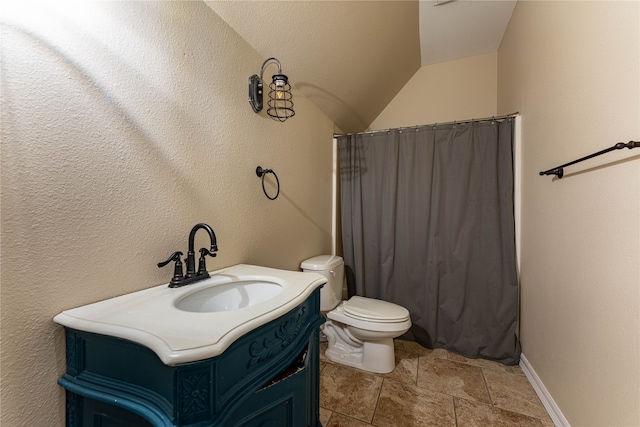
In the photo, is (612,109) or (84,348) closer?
(84,348)

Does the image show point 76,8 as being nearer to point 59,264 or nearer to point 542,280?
point 59,264

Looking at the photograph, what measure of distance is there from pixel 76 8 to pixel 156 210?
0.62 m

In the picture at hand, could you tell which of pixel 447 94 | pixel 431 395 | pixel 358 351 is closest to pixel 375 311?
pixel 358 351

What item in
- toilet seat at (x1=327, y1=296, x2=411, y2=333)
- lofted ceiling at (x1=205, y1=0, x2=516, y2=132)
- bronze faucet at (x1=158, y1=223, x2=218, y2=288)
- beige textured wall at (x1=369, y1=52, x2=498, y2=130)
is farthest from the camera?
beige textured wall at (x1=369, y1=52, x2=498, y2=130)

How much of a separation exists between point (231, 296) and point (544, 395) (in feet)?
5.81

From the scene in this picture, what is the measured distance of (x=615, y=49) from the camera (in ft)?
3.11

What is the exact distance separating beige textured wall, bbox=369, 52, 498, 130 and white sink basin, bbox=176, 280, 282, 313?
235cm

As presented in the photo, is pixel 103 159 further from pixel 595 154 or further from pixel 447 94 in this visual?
pixel 447 94

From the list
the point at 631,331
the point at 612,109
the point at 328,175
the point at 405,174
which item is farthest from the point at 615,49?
the point at 328,175

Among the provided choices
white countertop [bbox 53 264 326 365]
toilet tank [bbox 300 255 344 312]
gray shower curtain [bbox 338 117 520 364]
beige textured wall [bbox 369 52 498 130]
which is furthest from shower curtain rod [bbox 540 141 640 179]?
beige textured wall [bbox 369 52 498 130]

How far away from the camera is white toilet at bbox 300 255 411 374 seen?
5.46 ft

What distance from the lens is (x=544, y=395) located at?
4.76 ft

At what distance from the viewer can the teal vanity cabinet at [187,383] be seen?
1.86 feet

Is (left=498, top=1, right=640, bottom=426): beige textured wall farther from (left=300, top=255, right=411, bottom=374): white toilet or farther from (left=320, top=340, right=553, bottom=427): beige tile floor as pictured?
(left=300, top=255, right=411, bottom=374): white toilet
